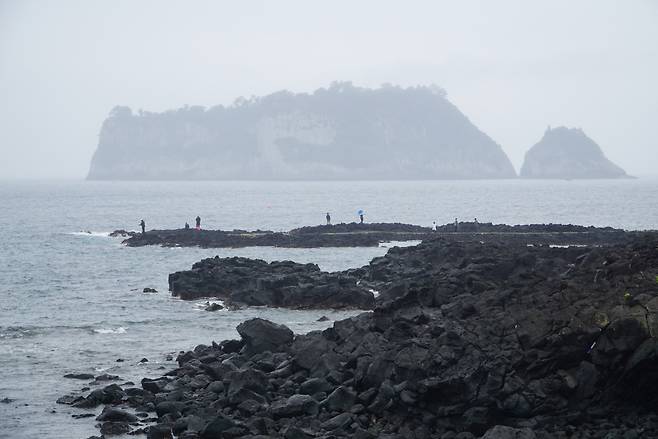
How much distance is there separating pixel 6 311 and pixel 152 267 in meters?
17.3

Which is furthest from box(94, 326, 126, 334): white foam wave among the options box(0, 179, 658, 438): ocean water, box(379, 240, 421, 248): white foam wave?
box(379, 240, 421, 248): white foam wave

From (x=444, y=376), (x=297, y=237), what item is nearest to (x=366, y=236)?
(x=297, y=237)

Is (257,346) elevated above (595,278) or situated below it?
below

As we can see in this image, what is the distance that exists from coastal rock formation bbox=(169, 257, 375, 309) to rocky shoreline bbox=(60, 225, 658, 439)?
12.0 meters

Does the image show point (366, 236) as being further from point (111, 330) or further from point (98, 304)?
point (111, 330)

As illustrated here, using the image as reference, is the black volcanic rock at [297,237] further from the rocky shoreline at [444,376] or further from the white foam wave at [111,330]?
the rocky shoreline at [444,376]

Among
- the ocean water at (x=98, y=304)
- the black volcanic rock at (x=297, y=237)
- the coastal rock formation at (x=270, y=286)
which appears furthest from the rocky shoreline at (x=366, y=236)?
the coastal rock formation at (x=270, y=286)

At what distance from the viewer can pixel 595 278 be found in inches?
1133

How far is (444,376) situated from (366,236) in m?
50.0

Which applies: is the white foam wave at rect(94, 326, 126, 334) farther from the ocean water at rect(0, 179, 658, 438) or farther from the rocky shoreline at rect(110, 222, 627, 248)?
the rocky shoreline at rect(110, 222, 627, 248)

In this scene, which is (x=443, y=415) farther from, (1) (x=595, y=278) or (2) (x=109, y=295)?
(2) (x=109, y=295)

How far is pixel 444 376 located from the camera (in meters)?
22.1

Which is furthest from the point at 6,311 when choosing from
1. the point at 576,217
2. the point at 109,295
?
the point at 576,217

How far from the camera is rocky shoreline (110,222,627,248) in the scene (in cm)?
6650
